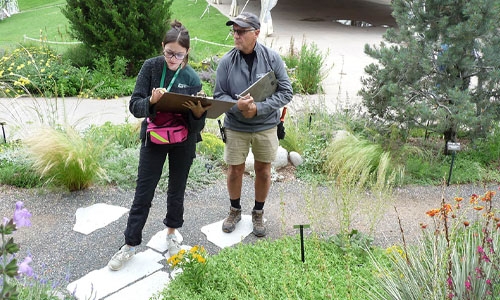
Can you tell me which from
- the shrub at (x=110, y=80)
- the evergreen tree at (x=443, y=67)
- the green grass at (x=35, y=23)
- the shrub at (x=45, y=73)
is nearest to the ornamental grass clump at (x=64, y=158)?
the evergreen tree at (x=443, y=67)

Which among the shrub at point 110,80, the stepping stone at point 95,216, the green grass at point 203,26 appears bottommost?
the stepping stone at point 95,216

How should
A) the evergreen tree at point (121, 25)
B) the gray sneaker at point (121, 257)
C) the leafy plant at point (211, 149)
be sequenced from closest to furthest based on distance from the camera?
the gray sneaker at point (121, 257) < the leafy plant at point (211, 149) < the evergreen tree at point (121, 25)

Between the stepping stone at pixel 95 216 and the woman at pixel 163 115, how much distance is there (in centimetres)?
66

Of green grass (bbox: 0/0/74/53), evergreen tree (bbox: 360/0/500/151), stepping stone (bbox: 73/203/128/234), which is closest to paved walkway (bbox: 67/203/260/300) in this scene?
stepping stone (bbox: 73/203/128/234)

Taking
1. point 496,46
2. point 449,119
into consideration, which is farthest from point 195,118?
point 496,46

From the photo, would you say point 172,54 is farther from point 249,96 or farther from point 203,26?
A: point 203,26

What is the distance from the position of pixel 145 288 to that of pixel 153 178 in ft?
2.19

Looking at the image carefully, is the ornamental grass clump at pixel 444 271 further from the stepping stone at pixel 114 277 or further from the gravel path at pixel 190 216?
the stepping stone at pixel 114 277

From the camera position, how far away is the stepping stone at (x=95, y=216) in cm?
384

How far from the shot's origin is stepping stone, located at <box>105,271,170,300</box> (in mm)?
3000

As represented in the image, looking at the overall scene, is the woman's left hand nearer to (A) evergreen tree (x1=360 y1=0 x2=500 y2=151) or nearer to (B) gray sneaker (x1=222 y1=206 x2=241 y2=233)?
(B) gray sneaker (x1=222 y1=206 x2=241 y2=233)

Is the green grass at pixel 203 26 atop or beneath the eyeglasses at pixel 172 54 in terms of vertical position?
beneath

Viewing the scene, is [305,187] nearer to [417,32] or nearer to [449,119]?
[449,119]

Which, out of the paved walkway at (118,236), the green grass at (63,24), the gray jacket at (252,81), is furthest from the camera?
the green grass at (63,24)
